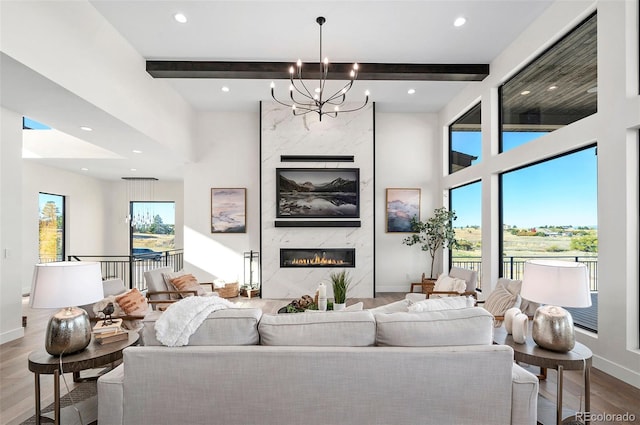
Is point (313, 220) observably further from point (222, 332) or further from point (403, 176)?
point (222, 332)

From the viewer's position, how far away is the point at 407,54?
4848 millimetres

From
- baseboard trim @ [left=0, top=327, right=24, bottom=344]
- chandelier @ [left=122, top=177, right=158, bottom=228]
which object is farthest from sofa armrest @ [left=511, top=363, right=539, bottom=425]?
chandelier @ [left=122, top=177, right=158, bottom=228]

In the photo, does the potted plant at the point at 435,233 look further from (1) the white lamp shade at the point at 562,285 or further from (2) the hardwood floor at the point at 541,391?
(1) the white lamp shade at the point at 562,285

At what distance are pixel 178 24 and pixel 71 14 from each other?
110 cm

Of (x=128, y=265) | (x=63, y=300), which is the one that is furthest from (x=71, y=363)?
(x=128, y=265)

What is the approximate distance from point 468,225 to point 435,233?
0.64m

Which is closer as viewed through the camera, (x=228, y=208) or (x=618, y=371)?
(x=618, y=371)

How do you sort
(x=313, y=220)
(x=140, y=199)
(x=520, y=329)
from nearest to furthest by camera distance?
(x=520, y=329)
(x=313, y=220)
(x=140, y=199)

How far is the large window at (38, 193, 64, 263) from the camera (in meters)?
7.99

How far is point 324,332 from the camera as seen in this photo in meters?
1.92

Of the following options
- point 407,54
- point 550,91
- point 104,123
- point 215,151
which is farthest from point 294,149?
point 550,91

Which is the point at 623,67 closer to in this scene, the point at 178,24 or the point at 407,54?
the point at 407,54

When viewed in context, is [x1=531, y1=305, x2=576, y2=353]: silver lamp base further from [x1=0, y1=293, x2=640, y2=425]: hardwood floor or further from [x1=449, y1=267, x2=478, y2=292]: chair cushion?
[x1=449, y1=267, x2=478, y2=292]: chair cushion

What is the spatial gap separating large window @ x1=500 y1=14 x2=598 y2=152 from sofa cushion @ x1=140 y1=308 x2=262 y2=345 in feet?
12.7
